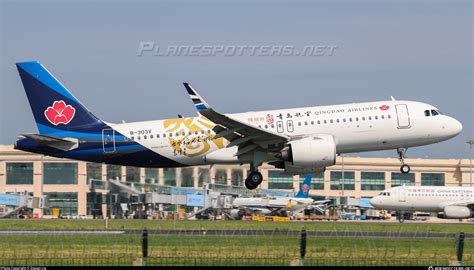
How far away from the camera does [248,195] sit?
91.2 meters

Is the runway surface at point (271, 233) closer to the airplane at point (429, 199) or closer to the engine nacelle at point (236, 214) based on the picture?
the engine nacelle at point (236, 214)

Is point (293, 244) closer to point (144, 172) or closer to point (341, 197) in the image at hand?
point (144, 172)

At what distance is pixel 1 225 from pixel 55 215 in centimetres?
1796

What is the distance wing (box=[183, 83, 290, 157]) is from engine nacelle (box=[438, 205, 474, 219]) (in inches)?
1072

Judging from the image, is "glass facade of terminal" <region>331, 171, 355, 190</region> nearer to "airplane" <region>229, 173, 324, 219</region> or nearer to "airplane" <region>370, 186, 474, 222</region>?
"airplane" <region>229, 173, 324, 219</region>

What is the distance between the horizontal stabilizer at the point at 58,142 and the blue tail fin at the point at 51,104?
0.89 metres

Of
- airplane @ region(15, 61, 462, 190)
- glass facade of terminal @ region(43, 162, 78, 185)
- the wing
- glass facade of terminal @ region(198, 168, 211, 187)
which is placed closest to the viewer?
the wing

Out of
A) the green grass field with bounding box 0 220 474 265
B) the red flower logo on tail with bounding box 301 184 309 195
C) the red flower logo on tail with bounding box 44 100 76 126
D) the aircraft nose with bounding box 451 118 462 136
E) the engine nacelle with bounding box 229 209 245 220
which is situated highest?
the red flower logo on tail with bounding box 44 100 76 126

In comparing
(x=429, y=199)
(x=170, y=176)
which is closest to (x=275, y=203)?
(x=429, y=199)

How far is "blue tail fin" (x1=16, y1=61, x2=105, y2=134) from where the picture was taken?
5759 centimetres

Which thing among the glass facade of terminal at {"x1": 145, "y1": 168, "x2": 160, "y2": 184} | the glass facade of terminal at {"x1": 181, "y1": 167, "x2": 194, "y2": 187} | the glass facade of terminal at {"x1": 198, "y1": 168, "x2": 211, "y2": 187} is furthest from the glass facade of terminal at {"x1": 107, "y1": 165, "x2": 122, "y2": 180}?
the glass facade of terminal at {"x1": 198, "y1": 168, "x2": 211, "y2": 187}

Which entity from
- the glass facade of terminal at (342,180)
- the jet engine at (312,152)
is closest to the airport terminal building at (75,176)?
the jet engine at (312,152)

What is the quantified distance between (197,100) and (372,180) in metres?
78.1

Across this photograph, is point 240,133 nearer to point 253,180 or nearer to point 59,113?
point 253,180
